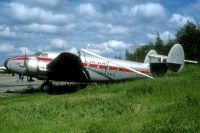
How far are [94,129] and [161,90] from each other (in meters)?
5.49

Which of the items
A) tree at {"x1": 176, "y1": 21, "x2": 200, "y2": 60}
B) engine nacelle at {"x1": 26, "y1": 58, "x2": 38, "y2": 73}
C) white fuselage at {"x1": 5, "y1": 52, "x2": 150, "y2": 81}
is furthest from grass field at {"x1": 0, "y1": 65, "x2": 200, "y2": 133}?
tree at {"x1": 176, "y1": 21, "x2": 200, "y2": 60}

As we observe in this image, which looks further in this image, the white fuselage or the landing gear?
the white fuselage

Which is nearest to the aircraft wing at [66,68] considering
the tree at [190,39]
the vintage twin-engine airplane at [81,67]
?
the vintage twin-engine airplane at [81,67]

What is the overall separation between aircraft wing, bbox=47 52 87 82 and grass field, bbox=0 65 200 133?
7781mm

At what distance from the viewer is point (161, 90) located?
1397 cm

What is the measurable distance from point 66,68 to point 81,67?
0.81 meters

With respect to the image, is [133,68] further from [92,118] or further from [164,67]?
[92,118]

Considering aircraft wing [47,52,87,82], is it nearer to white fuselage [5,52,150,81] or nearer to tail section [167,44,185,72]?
white fuselage [5,52,150,81]

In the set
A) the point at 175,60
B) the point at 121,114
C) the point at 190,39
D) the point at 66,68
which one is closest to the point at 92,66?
the point at 66,68

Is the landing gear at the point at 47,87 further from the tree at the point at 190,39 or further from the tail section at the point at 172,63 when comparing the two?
the tree at the point at 190,39

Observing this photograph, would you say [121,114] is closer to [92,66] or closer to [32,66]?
[32,66]

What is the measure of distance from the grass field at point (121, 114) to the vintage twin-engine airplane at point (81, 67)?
26.7 feet

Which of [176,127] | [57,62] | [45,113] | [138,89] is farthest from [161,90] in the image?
[57,62]

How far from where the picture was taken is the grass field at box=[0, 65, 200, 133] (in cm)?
918
